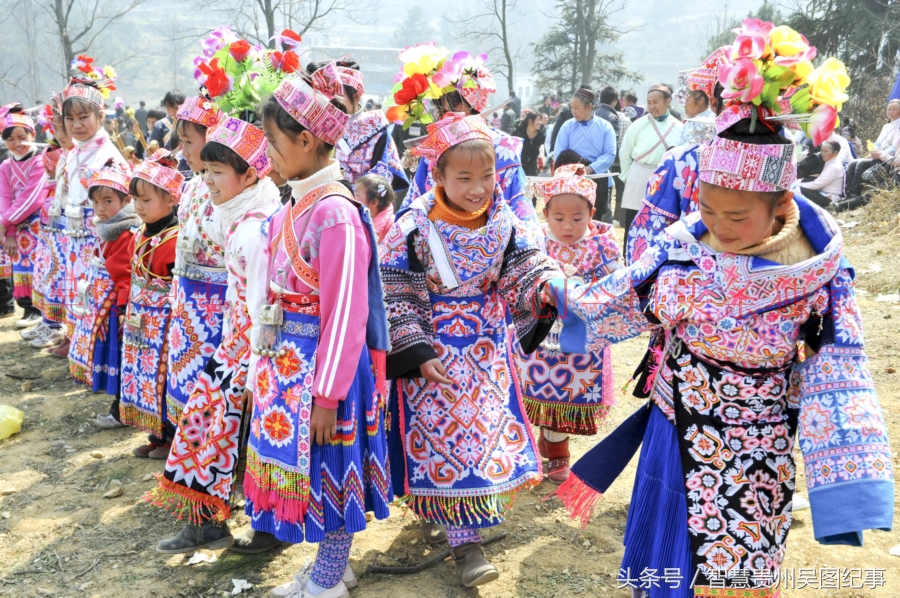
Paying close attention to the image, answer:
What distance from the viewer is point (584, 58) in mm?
28125

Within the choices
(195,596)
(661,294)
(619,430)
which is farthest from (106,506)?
(661,294)

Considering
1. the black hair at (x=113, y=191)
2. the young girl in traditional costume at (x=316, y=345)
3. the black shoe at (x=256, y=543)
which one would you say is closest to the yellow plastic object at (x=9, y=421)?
the black hair at (x=113, y=191)

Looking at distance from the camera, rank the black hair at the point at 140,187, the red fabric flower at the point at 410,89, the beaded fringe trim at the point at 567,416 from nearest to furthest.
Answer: the red fabric flower at the point at 410,89, the beaded fringe trim at the point at 567,416, the black hair at the point at 140,187

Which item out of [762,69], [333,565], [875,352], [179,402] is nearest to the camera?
[762,69]

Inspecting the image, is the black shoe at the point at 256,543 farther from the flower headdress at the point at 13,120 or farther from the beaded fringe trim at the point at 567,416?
the flower headdress at the point at 13,120

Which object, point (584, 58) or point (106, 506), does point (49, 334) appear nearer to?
point (106, 506)

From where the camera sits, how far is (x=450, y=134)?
10.0 feet

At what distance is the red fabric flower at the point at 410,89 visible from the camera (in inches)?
140

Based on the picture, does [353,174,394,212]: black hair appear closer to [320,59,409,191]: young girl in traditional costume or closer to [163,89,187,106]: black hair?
[320,59,409,191]: young girl in traditional costume

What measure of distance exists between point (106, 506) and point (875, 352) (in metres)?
5.64

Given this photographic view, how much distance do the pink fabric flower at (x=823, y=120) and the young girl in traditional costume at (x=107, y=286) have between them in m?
→ 4.01

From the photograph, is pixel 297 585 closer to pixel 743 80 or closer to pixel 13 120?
pixel 743 80

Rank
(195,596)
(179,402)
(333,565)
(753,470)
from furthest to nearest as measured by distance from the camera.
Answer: (179,402) < (195,596) < (333,565) < (753,470)

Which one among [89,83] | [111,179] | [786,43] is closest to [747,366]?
[786,43]
